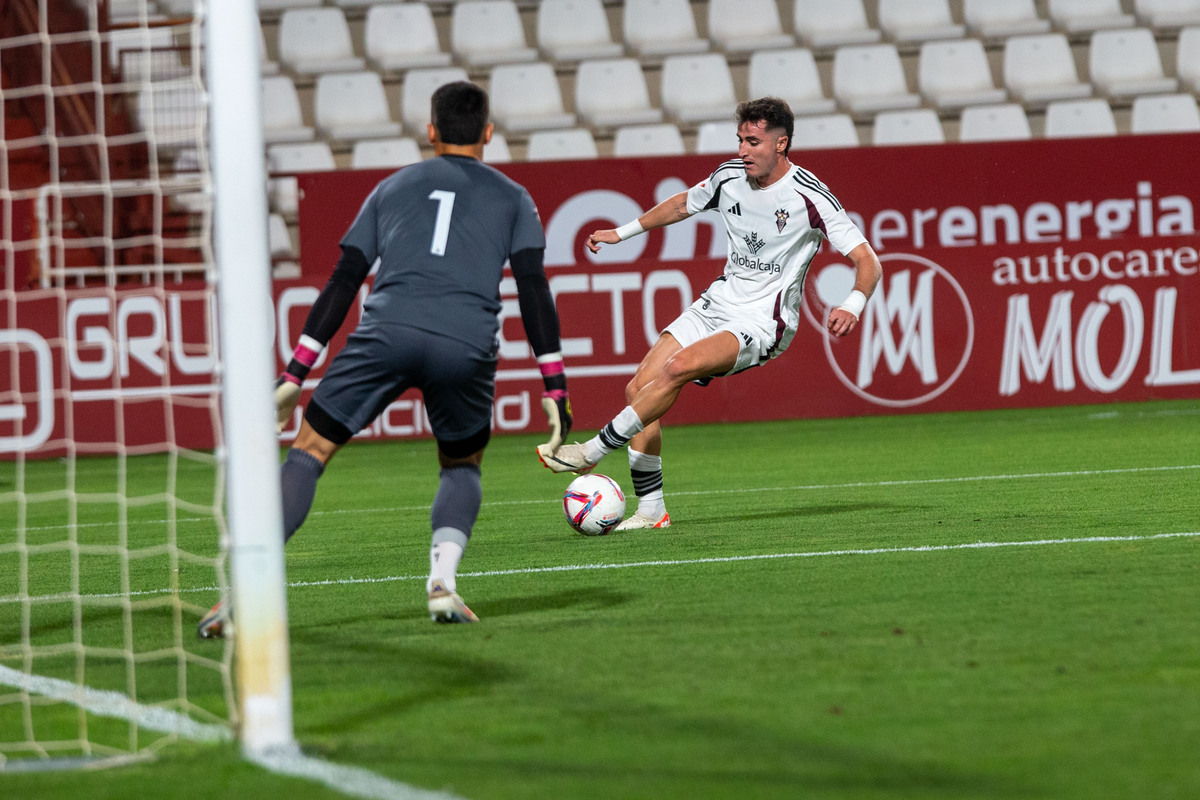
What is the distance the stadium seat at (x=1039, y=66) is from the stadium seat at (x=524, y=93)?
14.7 feet

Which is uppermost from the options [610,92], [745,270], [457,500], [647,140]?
[610,92]

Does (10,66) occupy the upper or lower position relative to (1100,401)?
upper

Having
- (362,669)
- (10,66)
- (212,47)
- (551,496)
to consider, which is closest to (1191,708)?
(362,669)

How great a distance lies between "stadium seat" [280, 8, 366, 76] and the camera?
15336 millimetres

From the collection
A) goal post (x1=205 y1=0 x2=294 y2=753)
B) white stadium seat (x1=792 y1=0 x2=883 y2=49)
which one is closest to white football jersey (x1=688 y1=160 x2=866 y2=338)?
goal post (x1=205 y1=0 x2=294 y2=753)

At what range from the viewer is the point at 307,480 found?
435 cm

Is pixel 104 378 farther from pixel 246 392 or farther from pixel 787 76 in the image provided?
pixel 246 392

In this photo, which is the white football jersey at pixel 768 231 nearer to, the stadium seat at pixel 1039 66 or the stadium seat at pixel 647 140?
the stadium seat at pixel 647 140

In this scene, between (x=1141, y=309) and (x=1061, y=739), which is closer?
(x=1061, y=739)

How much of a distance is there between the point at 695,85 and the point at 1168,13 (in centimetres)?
524

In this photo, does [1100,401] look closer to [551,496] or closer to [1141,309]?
[1141,309]

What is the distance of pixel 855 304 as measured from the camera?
239 inches

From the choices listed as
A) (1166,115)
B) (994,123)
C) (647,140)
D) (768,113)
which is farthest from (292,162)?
(768,113)

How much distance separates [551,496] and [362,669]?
169 inches
